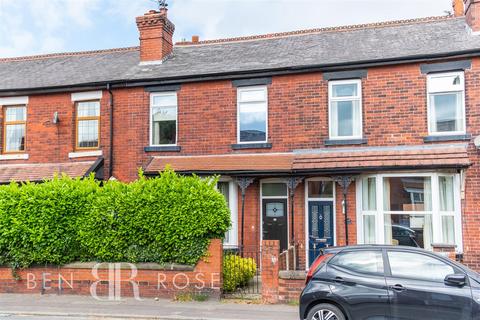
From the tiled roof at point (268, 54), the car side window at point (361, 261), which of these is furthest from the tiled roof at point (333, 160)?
the car side window at point (361, 261)

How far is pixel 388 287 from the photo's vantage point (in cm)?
684

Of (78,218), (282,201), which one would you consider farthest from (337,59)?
(78,218)

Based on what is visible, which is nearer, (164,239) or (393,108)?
(164,239)

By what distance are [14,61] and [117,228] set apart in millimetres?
12403

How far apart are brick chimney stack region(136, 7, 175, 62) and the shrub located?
26.9 feet

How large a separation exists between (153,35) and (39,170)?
5813mm

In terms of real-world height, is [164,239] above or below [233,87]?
below

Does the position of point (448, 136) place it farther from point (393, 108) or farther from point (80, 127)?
point (80, 127)

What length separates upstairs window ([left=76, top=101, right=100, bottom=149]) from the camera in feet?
50.7

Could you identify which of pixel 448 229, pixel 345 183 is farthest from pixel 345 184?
pixel 448 229

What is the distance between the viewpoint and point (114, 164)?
1496cm

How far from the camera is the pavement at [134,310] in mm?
8641

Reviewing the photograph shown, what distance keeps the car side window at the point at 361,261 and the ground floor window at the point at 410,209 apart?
546cm

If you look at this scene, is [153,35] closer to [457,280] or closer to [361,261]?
[361,261]
